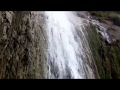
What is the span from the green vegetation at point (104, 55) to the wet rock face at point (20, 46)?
166 cm

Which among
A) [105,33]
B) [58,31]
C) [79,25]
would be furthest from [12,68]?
[105,33]

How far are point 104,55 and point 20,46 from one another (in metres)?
2.56

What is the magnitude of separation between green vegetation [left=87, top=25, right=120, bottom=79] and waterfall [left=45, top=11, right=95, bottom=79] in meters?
0.30

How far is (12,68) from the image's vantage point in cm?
445

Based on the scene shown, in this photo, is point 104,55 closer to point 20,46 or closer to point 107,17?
point 107,17

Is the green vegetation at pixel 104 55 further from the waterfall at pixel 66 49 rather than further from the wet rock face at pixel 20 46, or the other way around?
the wet rock face at pixel 20 46

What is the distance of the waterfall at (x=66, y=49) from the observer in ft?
15.4

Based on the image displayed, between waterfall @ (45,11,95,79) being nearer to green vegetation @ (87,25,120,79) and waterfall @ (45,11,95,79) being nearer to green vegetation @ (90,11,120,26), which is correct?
green vegetation @ (87,25,120,79)

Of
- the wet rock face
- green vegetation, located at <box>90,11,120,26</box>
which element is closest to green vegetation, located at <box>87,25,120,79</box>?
green vegetation, located at <box>90,11,120,26</box>

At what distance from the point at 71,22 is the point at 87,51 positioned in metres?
1.20

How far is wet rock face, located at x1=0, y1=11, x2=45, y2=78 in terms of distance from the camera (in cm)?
446

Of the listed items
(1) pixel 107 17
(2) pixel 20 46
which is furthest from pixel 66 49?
(1) pixel 107 17
